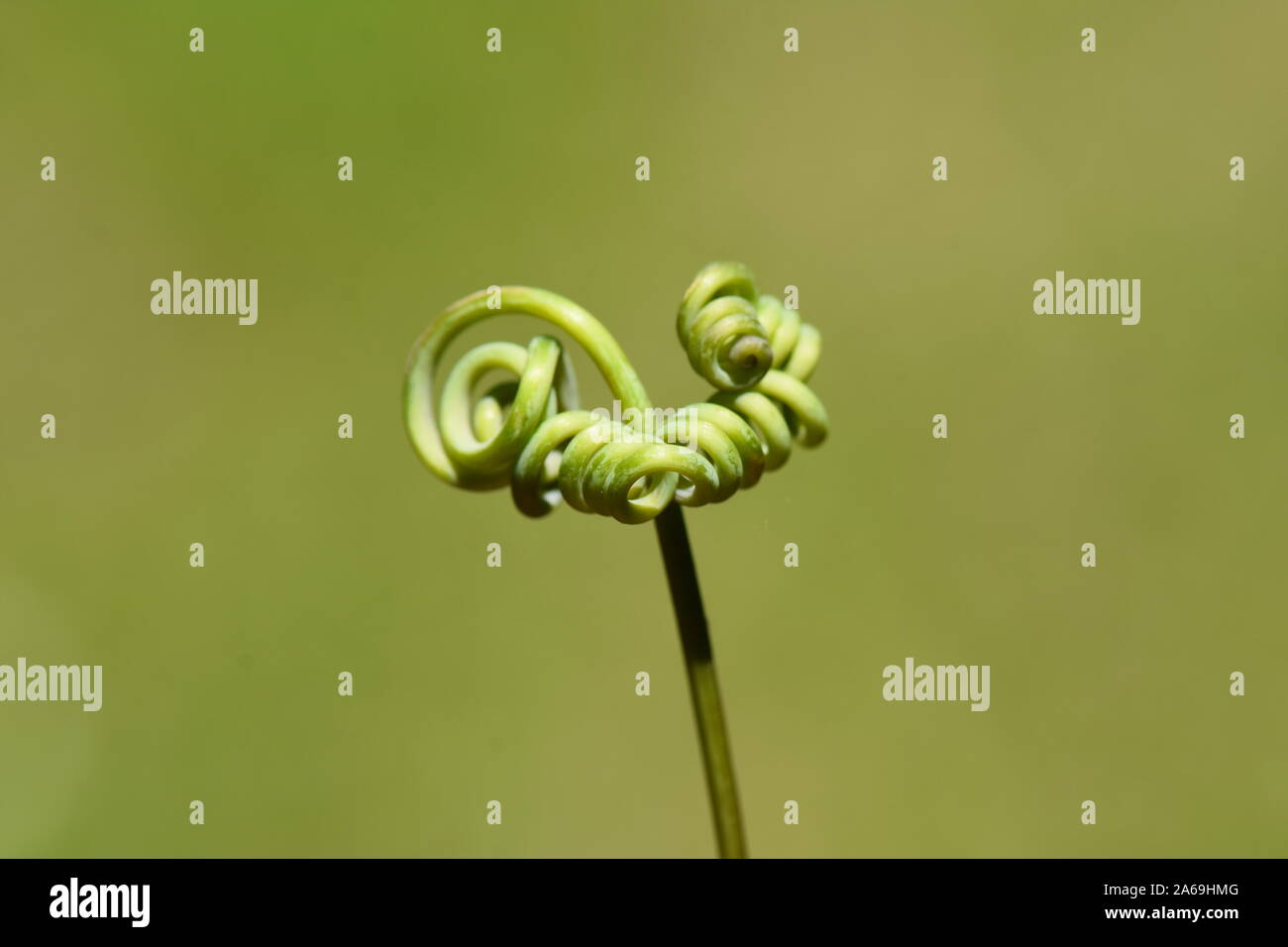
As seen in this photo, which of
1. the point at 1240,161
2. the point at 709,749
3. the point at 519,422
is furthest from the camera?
the point at 1240,161

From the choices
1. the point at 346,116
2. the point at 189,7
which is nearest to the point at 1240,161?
the point at 346,116

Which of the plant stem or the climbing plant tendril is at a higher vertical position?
A: the climbing plant tendril

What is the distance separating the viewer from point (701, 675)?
104 cm

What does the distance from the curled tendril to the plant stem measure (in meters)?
0.04

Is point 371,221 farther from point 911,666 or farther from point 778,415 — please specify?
point 778,415

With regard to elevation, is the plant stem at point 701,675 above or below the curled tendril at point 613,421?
below

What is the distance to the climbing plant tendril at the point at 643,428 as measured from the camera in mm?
1079

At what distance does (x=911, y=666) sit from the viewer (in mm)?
3439

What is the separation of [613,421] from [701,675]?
26cm

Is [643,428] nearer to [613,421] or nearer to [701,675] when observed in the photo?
[613,421]

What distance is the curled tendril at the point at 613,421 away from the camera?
3.62 feet

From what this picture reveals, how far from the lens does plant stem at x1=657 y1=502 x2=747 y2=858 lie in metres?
1.03

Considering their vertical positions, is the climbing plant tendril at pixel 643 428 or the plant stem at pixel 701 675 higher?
the climbing plant tendril at pixel 643 428

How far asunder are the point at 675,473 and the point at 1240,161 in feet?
10.9
